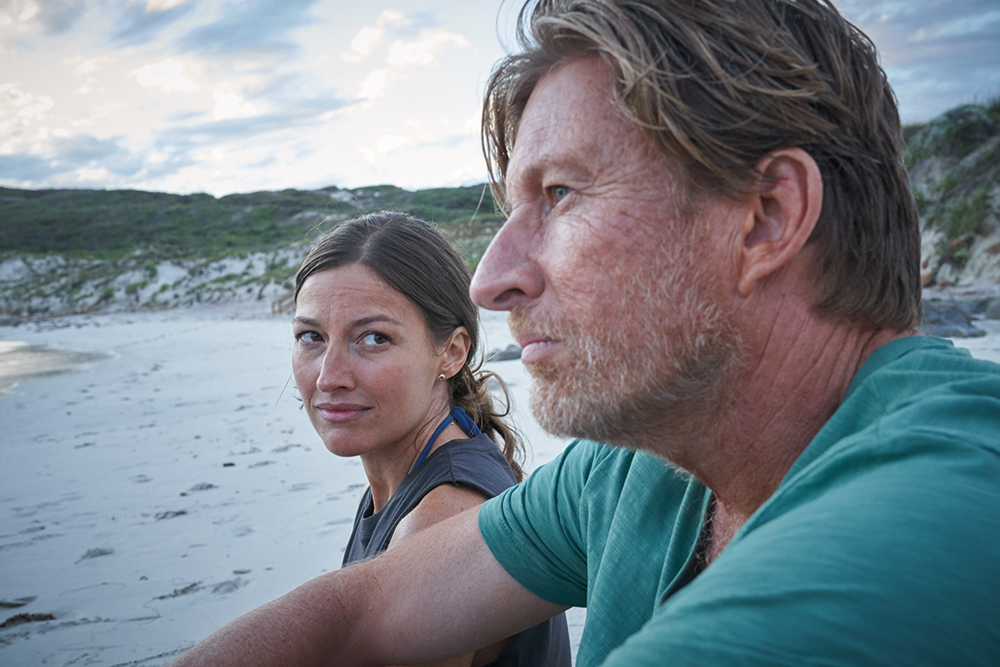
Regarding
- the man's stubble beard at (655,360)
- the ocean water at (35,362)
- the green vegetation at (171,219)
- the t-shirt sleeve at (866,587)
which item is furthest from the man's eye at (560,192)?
the green vegetation at (171,219)

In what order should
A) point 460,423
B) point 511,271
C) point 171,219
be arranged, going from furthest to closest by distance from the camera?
1. point 171,219
2. point 460,423
3. point 511,271

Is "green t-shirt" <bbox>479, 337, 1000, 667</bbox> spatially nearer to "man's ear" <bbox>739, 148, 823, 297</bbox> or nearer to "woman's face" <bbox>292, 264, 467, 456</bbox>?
"man's ear" <bbox>739, 148, 823, 297</bbox>

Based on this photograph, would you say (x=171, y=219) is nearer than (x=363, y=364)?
No

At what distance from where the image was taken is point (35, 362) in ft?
44.7

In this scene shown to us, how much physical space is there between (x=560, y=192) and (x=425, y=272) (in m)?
1.34

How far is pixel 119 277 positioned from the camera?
2928 centimetres

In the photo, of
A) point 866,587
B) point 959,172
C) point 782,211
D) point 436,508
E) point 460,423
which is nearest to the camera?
point 866,587

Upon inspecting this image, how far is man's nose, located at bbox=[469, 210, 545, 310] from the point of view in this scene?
1289mm

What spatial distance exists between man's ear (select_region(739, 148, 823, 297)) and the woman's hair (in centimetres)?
154

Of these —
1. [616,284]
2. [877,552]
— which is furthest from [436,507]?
[877,552]

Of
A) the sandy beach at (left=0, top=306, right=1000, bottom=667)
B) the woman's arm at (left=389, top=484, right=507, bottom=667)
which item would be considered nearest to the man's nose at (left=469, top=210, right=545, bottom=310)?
the woman's arm at (left=389, top=484, right=507, bottom=667)

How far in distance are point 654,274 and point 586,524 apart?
599 millimetres

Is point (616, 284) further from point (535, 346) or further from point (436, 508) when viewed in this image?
point (436, 508)

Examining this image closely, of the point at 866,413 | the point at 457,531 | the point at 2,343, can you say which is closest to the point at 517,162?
the point at 866,413
